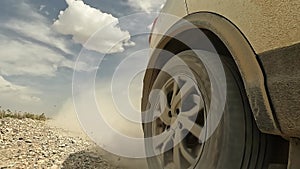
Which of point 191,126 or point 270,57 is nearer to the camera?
point 270,57

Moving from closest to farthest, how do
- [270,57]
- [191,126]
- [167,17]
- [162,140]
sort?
[270,57]
[191,126]
[162,140]
[167,17]

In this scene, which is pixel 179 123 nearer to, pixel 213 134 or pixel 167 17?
pixel 213 134

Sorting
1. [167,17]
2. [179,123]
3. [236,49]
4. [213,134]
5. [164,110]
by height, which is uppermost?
[167,17]

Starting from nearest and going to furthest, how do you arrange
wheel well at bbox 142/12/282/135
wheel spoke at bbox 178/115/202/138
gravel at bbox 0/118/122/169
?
wheel well at bbox 142/12/282/135
wheel spoke at bbox 178/115/202/138
gravel at bbox 0/118/122/169

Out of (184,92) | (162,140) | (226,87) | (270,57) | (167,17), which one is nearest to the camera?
(270,57)

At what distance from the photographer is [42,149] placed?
557cm

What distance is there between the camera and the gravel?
15.9 ft

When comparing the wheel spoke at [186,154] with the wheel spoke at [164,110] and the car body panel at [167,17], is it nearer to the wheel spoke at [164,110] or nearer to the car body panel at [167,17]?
the wheel spoke at [164,110]

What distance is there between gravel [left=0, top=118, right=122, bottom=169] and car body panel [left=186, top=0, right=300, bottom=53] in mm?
3075

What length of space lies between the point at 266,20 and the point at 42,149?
4434mm

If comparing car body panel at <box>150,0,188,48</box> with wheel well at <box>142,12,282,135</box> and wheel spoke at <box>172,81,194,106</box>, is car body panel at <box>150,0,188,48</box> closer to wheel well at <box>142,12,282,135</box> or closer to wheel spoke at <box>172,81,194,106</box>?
wheel well at <box>142,12,282,135</box>

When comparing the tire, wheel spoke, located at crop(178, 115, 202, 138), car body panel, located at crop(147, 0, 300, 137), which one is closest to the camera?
car body panel, located at crop(147, 0, 300, 137)

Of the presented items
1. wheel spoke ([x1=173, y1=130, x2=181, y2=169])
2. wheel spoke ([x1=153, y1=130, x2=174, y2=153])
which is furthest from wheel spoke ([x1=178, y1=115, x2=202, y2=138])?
wheel spoke ([x1=153, y1=130, x2=174, y2=153])

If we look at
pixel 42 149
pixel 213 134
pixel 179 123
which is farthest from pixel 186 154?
pixel 42 149
